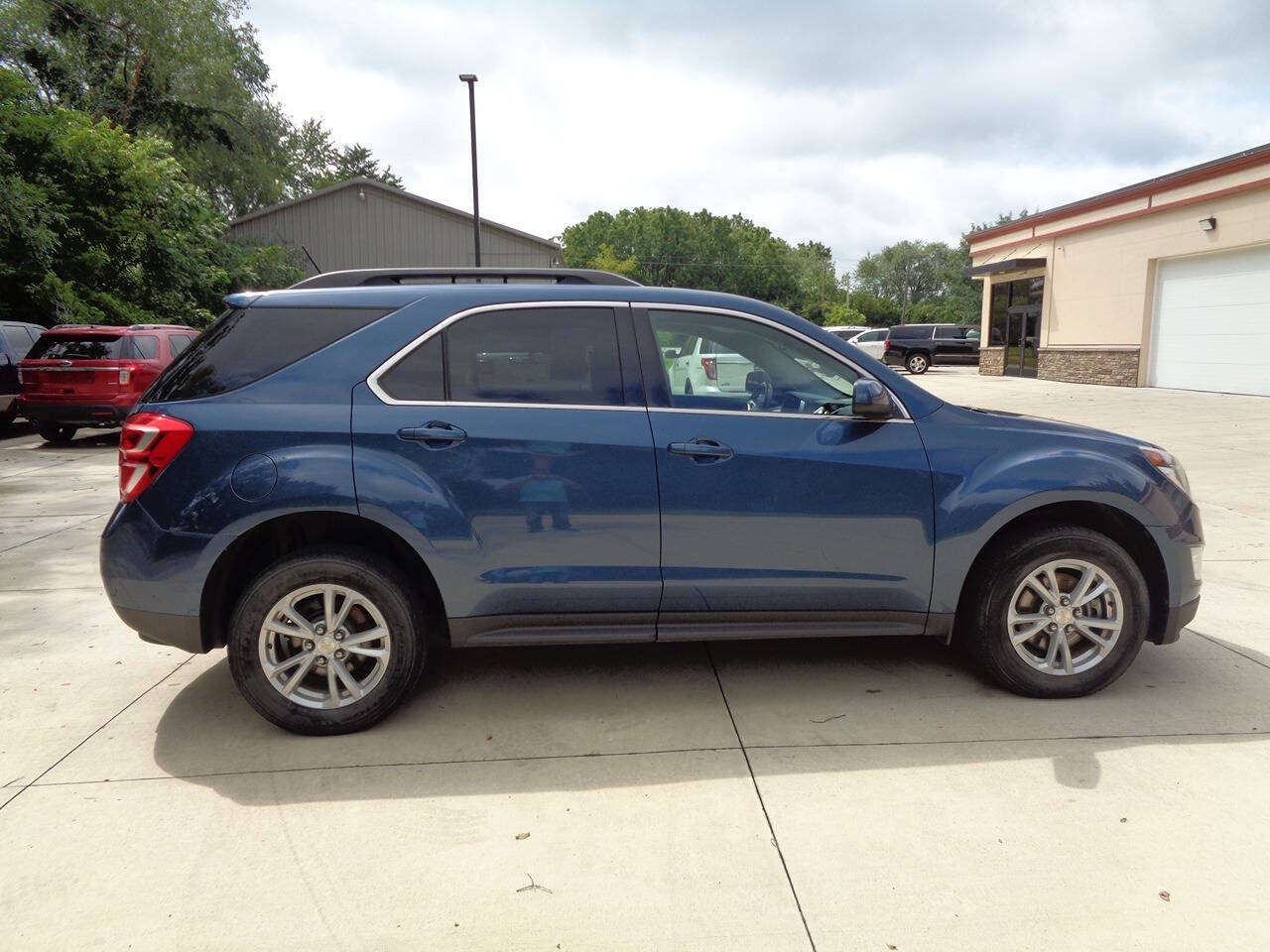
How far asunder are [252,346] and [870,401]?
2.49 meters

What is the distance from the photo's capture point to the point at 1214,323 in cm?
2028

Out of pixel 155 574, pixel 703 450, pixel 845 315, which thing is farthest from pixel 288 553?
pixel 845 315

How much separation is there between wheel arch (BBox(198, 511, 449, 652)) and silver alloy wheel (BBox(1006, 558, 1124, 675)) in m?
2.44

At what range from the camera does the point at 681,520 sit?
11.7 feet

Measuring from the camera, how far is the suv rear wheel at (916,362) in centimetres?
3209

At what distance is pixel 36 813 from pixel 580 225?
12370cm

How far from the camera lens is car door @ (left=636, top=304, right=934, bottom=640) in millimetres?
3576

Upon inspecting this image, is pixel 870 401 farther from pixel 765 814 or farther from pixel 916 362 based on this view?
pixel 916 362

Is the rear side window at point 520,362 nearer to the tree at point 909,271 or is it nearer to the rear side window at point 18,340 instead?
the rear side window at point 18,340

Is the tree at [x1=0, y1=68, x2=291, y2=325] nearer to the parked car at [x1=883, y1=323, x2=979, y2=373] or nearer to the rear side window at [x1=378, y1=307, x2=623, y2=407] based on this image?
the rear side window at [x1=378, y1=307, x2=623, y2=407]

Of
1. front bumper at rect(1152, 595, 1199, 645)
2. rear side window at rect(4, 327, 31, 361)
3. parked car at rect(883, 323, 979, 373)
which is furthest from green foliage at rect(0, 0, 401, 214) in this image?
parked car at rect(883, 323, 979, 373)

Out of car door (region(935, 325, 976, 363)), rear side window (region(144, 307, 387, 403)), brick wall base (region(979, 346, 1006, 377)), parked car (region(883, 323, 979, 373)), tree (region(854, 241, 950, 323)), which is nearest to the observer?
rear side window (region(144, 307, 387, 403))

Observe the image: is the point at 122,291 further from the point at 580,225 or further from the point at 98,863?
the point at 580,225

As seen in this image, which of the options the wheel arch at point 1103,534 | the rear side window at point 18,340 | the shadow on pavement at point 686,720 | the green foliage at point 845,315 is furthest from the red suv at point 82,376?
the green foliage at point 845,315
